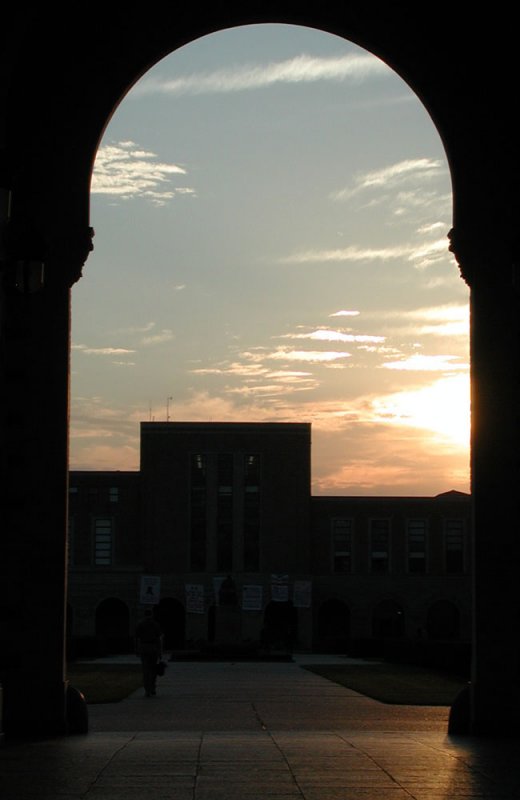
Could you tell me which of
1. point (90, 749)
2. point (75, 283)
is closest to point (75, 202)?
point (75, 283)

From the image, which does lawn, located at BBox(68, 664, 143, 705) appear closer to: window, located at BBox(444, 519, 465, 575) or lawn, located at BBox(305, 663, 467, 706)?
lawn, located at BBox(305, 663, 467, 706)

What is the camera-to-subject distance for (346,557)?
90.1 metres

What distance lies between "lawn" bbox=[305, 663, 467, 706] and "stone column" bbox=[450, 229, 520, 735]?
34.7 feet

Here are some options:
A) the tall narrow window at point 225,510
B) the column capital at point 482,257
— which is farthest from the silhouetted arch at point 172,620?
the column capital at point 482,257

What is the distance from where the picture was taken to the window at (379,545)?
89625 millimetres

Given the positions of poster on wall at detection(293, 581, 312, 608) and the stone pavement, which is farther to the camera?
poster on wall at detection(293, 581, 312, 608)

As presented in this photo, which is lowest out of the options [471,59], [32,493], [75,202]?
[32,493]

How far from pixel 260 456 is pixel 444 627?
16.1 meters

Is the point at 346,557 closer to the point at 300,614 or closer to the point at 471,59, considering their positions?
the point at 300,614

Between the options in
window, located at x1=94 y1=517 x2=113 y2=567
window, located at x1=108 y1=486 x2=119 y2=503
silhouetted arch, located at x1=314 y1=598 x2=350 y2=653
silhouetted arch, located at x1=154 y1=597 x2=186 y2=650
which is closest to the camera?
silhouetted arch, located at x1=154 y1=597 x2=186 y2=650

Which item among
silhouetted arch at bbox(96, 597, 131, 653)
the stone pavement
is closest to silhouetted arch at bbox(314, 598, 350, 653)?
silhouetted arch at bbox(96, 597, 131, 653)

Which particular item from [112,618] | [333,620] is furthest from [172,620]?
[333,620]

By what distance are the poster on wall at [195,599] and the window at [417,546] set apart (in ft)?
48.9

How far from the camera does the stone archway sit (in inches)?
604
